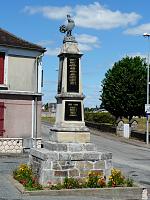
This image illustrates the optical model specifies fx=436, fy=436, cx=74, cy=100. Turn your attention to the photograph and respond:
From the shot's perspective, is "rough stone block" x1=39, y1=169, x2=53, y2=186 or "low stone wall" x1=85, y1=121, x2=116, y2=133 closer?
"rough stone block" x1=39, y1=169, x2=53, y2=186

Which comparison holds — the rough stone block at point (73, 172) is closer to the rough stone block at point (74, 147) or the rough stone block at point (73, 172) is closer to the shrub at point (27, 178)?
the rough stone block at point (74, 147)

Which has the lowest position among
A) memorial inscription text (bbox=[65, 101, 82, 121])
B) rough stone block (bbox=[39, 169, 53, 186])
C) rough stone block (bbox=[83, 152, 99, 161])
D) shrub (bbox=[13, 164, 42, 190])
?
shrub (bbox=[13, 164, 42, 190])

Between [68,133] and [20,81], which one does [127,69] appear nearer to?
[20,81]

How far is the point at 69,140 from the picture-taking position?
1279 cm

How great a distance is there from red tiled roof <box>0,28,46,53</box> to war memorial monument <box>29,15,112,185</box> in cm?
1259

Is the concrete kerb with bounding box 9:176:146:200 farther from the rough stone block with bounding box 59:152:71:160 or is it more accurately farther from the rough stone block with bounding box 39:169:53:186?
the rough stone block with bounding box 59:152:71:160

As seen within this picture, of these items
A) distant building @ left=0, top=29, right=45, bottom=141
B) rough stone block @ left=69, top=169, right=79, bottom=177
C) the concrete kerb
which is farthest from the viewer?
distant building @ left=0, top=29, right=45, bottom=141

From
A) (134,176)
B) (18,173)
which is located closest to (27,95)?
(134,176)

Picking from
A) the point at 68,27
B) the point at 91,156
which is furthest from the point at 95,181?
the point at 68,27

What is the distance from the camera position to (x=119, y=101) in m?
41.8

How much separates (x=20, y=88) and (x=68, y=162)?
14.7 m

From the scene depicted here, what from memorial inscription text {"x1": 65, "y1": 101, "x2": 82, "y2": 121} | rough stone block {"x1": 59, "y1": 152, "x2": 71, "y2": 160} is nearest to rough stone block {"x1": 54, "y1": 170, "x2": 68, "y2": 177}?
rough stone block {"x1": 59, "y1": 152, "x2": 71, "y2": 160}

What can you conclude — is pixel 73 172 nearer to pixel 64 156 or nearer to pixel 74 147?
pixel 64 156

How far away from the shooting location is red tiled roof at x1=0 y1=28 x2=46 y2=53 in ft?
85.0
